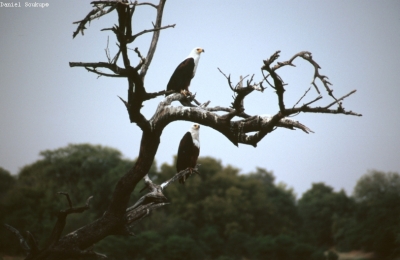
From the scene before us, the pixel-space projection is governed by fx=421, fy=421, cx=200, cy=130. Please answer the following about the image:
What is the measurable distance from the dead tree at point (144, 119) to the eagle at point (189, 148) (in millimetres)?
970

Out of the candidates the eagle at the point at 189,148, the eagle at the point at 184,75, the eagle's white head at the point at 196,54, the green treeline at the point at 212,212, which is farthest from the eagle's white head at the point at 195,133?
the green treeline at the point at 212,212

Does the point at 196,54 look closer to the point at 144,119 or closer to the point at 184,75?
the point at 184,75

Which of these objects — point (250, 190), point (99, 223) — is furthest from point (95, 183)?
point (99, 223)

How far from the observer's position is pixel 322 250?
103 feet

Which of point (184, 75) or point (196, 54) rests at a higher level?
point (196, 54)

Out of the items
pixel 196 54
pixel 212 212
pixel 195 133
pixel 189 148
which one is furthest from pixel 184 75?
pixel 212 212

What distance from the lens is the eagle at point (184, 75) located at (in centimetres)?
618

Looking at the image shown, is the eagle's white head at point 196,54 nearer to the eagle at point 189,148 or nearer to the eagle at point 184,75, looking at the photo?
the eagle at point 184,75

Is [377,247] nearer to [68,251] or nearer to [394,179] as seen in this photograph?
[394,179]

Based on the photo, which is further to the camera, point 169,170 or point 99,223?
point 169,170

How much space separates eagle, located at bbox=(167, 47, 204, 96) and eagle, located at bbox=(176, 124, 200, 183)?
2.46 feet

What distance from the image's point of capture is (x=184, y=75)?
6.29 metres

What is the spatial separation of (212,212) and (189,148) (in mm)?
29869

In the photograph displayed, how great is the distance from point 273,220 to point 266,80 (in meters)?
35.7
